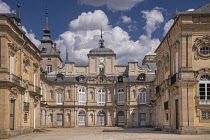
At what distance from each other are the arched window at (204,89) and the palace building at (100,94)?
93.2 ft

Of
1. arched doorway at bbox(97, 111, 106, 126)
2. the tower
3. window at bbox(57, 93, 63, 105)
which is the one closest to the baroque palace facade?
arched doorway at bbox(97, 111, 106, 126)

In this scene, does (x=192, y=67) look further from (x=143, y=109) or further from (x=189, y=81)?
(x=143, y=109)

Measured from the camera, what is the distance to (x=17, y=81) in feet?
98.7

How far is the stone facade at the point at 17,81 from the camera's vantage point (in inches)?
1066

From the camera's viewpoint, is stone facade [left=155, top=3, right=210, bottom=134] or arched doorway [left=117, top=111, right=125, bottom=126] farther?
arched doorway [left=117, top=111, right=125, bottom=126]

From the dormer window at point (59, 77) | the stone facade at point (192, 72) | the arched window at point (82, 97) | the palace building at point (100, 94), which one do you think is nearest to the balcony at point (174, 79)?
the stone facade at point (192, 72)

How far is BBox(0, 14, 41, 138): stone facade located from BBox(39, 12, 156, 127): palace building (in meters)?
19.6

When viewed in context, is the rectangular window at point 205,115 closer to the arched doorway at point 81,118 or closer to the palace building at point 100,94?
the palace building at point 100,94

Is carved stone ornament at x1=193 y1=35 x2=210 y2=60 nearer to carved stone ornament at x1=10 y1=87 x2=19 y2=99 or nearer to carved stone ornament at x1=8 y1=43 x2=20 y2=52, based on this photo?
carved stone ornament at x1=8 y1=43 x2=20 y2=52

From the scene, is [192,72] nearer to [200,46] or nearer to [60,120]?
[200,46]

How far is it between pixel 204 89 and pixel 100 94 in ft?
107

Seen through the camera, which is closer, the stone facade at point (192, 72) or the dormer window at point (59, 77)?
the stone facade at point (192, 72)

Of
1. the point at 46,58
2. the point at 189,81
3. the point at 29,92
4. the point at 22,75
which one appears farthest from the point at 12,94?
the point at 46,58

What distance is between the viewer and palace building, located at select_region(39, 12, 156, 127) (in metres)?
58.7
